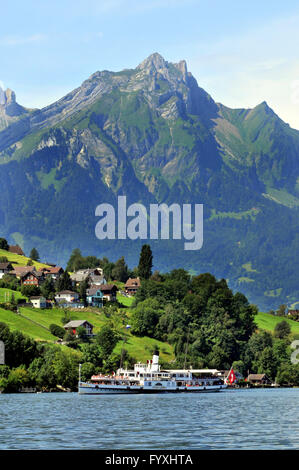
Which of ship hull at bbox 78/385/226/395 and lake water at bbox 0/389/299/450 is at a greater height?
ship hull at bbox 78/385/226/395

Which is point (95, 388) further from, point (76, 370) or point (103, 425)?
point (103, 425)

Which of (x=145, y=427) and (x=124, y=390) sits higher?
A: (x=124, y=390)

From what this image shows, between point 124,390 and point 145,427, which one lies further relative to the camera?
point 124,390

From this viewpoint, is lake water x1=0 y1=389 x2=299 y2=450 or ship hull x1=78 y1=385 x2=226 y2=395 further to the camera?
ship hull x1=78 y1=385 x2=226 y2=395

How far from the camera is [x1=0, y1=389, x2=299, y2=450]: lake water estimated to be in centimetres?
7075

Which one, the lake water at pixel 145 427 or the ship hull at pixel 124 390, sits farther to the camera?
the ship hull at pixel 124 390

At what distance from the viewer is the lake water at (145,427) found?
70.8 metres

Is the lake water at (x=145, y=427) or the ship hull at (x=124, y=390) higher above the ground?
the ship hull at (x=124, y=390)

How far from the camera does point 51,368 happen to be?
176 m

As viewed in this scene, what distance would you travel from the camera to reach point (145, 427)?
286ft
